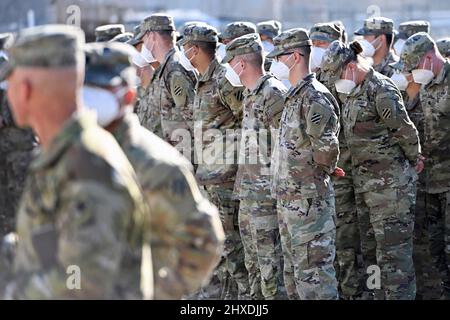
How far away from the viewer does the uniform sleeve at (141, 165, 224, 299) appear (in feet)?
14.0

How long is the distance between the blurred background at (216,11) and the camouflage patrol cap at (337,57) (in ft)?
11.6

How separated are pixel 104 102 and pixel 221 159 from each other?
450 cm

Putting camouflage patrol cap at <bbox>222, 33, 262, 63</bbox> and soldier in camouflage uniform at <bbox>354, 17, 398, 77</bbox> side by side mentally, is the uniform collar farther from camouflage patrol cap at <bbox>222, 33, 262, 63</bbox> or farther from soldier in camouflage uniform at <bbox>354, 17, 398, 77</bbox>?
soldier in camouflage uniform at <bbox>354, 17, 398, 77</bbox>

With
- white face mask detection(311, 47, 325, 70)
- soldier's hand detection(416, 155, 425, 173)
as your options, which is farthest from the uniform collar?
white face mask detection(311, 47, 325, 70)

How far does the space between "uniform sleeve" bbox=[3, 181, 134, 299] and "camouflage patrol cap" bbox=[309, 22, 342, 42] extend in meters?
6.14

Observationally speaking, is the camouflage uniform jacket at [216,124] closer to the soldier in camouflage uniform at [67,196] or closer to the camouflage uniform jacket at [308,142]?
the camouflage uniform jacket at [308,142]

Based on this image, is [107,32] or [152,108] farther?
[107,32]

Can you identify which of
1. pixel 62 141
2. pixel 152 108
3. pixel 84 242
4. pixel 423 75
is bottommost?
pixel 152 108

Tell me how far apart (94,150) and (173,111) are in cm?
588

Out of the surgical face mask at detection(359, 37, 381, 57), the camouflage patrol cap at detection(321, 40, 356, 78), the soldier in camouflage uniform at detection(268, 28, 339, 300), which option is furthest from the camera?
the surgical face mask at detection(359, 37, 381, 57)

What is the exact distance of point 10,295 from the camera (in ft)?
12.9

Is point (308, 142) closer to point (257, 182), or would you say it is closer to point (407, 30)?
point (257, 182)

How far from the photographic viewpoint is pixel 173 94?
9484 millimetres

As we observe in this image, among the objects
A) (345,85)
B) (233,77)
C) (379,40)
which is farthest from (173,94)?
(379,40)
